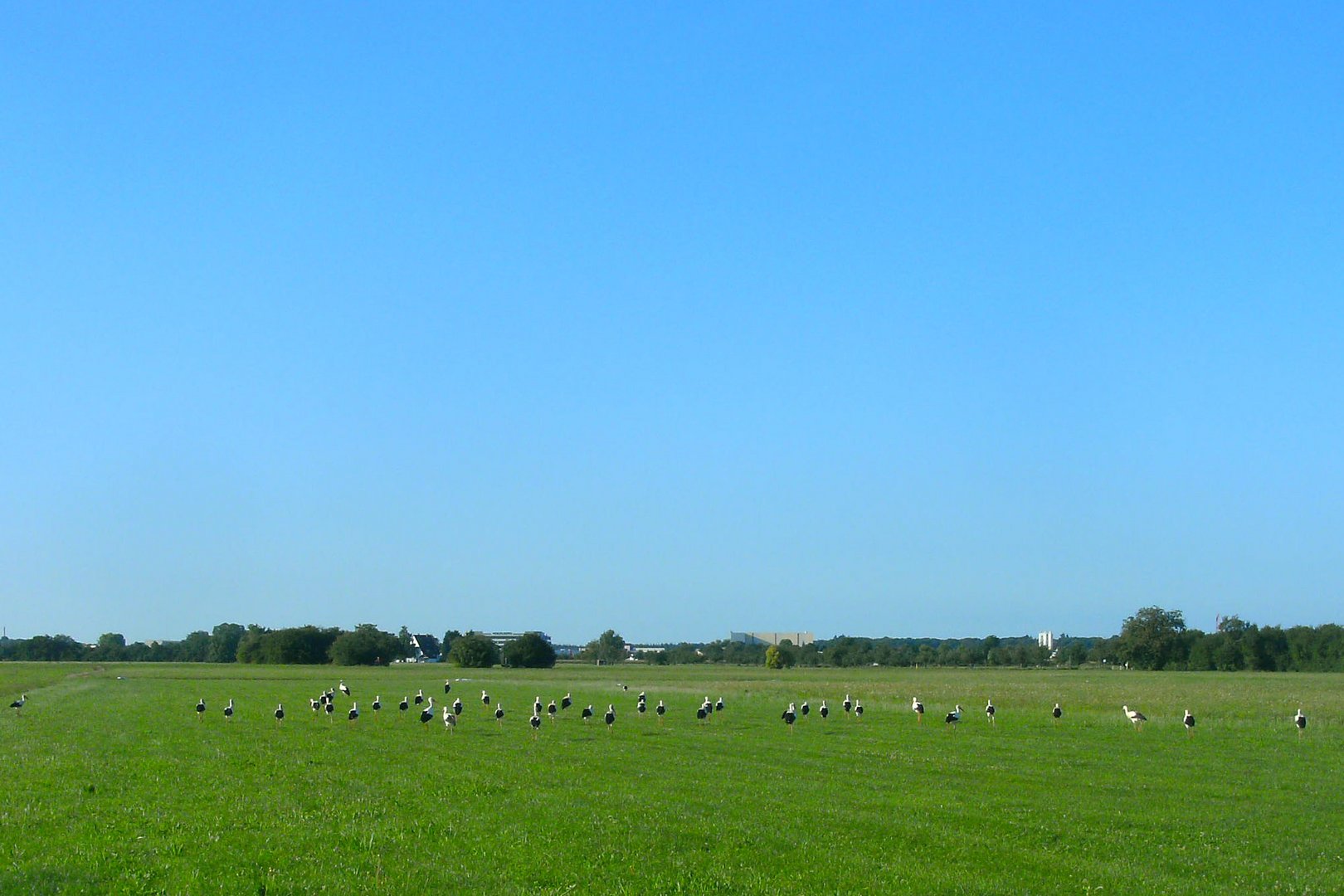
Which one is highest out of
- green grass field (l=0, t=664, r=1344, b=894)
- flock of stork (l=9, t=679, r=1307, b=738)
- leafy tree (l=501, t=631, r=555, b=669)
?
leafy tree (l=501, t=631, r=555, b=669)

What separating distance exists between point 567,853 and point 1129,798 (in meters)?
11.6

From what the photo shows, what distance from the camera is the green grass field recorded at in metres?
14.4

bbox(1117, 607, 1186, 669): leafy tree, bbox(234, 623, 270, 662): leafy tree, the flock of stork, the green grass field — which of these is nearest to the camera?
the green grass field

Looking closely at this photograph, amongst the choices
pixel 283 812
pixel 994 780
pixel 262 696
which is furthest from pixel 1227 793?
pixel 262 696

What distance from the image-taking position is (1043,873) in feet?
49.0

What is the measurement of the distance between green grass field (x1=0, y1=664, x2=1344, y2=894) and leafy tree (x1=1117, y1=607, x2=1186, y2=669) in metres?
130

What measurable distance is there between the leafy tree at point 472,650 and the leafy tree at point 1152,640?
288ft

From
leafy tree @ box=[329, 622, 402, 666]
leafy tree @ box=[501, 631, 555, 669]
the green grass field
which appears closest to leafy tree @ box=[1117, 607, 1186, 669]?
leafy tree @ box=[501, 631, 555, 669]

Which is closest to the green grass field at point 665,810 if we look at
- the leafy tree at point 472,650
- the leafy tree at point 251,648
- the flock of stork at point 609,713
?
the flock of stork at point 609,713

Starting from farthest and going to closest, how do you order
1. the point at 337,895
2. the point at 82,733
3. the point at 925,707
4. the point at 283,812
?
the point at 925,707 → the point at 82,733 → the point at 283,812 → the point at 337,895

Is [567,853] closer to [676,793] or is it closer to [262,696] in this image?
[676,793]

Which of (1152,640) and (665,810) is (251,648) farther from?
(665,810)

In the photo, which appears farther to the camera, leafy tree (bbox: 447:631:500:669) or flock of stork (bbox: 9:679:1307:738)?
leafy tree (bbox: 447:631:500:669)

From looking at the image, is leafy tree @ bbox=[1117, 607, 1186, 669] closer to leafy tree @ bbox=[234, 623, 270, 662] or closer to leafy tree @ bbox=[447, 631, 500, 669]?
leafy tree @ bbox=[447, 631, 500, 669]
